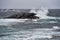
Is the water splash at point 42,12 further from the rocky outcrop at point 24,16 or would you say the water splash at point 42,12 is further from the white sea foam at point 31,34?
the white sea foam at point 31,34

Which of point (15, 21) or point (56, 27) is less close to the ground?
point (15, 21)

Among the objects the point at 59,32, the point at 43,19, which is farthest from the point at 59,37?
the point at 43,19

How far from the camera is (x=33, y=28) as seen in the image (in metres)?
2.60

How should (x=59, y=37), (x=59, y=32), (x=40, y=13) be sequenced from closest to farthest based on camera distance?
(x=59, y=37)
(x=59, y=32)
(x=40, y=13)

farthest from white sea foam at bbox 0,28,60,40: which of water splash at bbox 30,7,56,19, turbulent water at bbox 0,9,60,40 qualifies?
water splash at bbox 30,7,56,19

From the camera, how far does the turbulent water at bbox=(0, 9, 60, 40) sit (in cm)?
238

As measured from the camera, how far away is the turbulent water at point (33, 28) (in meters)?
2.38

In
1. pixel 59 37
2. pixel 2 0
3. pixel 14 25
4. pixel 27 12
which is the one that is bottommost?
pixel 59 37

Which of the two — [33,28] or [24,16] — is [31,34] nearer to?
[33,28]

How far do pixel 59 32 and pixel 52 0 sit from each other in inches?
27.4

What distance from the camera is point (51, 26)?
2.62 m

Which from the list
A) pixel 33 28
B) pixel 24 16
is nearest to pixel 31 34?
pixel 33 28

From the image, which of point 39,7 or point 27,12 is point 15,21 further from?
point 39,7

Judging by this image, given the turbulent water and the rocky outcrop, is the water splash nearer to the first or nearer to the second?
the turbulent water
